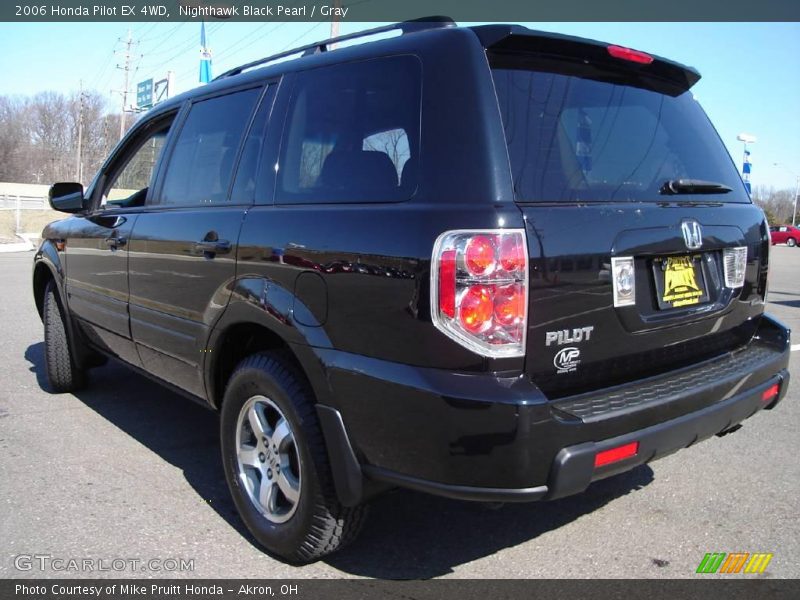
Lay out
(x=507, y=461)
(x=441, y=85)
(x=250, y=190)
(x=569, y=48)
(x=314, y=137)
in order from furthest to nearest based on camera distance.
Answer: (x=250, y=190) → (x=314, y=137) → (x=569, y=48) → (x=441, y=85) → (x=507, y=461)

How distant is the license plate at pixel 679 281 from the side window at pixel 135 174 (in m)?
2.83

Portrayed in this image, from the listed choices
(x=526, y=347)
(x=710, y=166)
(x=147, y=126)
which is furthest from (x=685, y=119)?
(x=147, y=126)

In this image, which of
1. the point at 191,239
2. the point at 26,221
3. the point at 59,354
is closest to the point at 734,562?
the point at 191,239

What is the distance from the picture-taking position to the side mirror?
451cm

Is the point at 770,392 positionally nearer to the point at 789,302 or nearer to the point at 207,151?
the point at 207,151

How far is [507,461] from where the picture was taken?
204 centimetres

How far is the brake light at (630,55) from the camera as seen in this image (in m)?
2.59

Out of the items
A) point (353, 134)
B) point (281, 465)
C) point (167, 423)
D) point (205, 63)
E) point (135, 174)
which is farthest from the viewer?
point (205, 63)

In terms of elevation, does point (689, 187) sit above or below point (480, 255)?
above

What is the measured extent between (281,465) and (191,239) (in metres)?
1.19

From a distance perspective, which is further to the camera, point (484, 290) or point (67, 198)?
point (67, 198)

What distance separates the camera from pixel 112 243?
3992 mm
